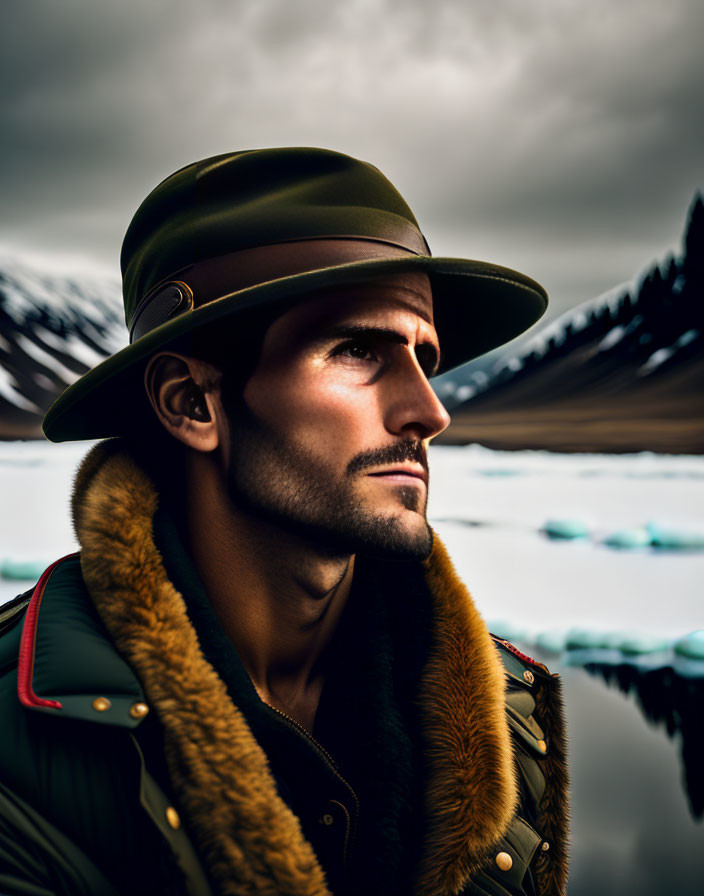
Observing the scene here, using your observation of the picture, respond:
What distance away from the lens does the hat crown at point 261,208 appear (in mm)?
1336

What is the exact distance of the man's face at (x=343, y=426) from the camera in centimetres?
132

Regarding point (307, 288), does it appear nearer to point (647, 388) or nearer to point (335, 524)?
point (335, 524)

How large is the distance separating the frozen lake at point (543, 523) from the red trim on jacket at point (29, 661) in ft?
9.49

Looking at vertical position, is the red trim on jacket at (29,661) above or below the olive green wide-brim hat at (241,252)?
below

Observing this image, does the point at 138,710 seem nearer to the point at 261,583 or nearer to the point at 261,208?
the point at 261,583

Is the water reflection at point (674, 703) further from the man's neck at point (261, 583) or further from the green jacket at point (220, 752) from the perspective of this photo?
the man's neck at point (261, 583)

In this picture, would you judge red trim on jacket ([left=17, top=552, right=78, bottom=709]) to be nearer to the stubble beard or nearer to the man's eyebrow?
the stubble beard

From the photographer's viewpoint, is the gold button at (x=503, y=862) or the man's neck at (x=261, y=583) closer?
the gold button at (x=503, y=862)

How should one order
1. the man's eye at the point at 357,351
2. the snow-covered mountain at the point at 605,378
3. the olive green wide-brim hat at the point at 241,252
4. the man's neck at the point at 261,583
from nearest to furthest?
the olive green wide-brim hat at the point at 241,252 → the man's eye at the point at 357,351 → the man's neck at the point at 261,583 → the snow-covered mountain at the point at 605,378

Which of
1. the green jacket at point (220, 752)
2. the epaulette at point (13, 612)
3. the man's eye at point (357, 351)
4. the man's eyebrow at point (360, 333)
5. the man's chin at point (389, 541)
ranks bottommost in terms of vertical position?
the green jacket at point (220, 752)

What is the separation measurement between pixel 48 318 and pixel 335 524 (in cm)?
614

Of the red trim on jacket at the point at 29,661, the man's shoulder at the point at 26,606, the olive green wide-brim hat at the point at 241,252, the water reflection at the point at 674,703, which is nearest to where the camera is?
the red trim on jacket at the point at 29,661

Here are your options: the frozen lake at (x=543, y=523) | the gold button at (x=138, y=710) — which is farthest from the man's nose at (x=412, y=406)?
the frozen lake at (x=543, y=523)

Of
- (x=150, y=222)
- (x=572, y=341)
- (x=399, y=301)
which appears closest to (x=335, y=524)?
(x=399, y=301)
